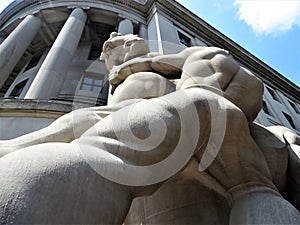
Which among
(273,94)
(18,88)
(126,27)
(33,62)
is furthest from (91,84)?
(273,94)

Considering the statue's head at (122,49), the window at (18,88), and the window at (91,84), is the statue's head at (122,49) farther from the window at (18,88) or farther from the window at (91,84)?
the window at (18,88)

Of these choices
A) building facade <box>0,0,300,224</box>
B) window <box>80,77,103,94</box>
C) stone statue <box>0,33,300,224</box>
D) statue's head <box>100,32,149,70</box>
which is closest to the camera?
stone statue <box>0,33,300,224</box>

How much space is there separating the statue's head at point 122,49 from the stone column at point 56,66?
23.4 ft

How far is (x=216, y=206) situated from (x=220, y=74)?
97cm

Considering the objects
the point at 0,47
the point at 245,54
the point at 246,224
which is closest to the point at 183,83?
the point at 246,224

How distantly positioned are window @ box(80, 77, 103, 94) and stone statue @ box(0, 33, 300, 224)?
12430mm

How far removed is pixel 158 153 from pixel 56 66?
10895mm

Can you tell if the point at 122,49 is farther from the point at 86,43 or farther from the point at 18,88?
the point at 86,43

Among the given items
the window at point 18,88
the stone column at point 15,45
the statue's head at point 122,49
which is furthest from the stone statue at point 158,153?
the window at point 18,88

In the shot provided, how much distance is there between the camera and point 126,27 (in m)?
15.7

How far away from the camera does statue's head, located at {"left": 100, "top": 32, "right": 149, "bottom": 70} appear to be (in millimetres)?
3008

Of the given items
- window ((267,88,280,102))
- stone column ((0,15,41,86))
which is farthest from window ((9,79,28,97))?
window ((267,88,280,102))

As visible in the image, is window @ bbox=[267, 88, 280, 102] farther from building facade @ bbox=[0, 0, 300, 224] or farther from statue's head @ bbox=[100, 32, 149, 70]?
statue's head @ bbox=[100, 32, 149, 70]

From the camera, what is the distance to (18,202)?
0.98 metres
